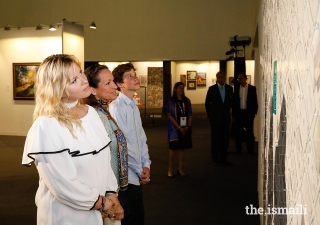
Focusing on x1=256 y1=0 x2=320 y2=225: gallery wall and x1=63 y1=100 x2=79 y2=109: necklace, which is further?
x1=63 y1=100 x2=79 y2=109: necklace

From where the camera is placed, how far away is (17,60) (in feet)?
47.6

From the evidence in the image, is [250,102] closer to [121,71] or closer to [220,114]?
[220,114]

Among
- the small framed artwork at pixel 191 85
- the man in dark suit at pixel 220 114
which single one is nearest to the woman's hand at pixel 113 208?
the man in dark suit at pixel 220 114

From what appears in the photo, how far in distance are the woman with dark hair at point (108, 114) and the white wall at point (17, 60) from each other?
37.0 feet

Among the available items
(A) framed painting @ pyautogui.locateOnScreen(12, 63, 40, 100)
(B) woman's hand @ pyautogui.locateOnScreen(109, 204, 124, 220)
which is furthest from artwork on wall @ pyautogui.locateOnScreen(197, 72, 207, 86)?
(B) woman's hand @ pyautogui.locateOnScreen(109, 204, 124, 220)

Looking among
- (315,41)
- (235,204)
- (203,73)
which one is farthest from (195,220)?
(203,73)

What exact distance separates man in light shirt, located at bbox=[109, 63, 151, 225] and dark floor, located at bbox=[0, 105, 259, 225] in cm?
192

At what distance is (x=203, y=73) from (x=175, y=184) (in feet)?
55.4

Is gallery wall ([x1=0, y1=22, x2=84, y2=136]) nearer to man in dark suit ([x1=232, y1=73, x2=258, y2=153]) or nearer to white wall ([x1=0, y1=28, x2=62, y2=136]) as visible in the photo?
white wall ([x1=0, y1=28, x2=62, y2=136])

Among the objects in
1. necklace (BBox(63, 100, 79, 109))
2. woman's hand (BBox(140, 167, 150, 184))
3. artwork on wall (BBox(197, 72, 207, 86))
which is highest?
artwork on wall (BBox(197, 72, 207, 86))

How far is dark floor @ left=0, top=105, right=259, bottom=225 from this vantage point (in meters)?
5.41

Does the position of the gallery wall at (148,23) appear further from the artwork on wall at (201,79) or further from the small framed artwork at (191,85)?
the small framed artwork at (191,85)

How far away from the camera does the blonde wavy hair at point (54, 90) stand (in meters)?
2.18

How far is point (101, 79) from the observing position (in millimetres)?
3057
